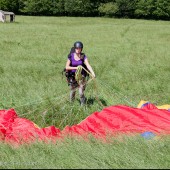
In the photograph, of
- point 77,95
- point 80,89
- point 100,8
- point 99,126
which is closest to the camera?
point 99,126

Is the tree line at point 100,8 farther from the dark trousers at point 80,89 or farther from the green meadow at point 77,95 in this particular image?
the dark trousers at point 80,89

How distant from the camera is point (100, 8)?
61.4 meters

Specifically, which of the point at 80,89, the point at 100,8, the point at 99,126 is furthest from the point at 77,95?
the point at 100,8

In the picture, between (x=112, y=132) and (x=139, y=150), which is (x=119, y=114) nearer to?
(x=112, y=132)

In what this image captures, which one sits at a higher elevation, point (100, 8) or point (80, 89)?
point (100, 8)

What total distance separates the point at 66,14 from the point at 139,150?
195 ft

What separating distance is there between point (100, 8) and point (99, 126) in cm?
5842

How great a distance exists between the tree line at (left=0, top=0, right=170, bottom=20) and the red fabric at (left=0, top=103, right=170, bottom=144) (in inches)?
2178

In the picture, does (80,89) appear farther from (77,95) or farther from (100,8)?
(100,8)

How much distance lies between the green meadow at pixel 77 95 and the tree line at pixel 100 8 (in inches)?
1728

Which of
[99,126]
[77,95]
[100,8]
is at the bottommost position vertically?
[77,95]

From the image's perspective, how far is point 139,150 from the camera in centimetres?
350

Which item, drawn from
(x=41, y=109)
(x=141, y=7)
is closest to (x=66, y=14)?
(x=141, y=7)

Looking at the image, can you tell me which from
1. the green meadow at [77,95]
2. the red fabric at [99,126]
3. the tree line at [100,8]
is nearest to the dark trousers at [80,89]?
the green meadow at [77,95]
